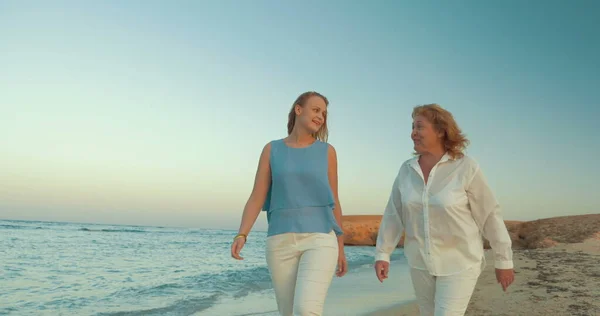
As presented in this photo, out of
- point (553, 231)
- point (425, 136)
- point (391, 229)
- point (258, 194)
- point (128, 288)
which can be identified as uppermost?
A: point (425, 136)

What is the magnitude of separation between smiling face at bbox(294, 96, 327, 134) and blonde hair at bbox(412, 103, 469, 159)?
2.28 feet

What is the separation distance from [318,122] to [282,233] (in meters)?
0.84

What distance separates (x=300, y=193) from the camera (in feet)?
11.6

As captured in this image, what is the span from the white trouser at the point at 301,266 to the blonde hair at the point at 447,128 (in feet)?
3.18

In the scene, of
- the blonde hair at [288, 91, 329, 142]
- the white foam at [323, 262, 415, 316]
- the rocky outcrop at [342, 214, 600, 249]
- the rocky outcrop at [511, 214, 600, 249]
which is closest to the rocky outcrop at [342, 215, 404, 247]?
the rocky outcrop at [342, 214, 600, 249]

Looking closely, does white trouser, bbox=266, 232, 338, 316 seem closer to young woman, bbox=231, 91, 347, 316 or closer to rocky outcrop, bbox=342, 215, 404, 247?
young woman, bbox=231, 91, 347, 316

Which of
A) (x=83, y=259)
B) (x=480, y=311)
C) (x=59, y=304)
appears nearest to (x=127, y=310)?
(x=59, y=304)

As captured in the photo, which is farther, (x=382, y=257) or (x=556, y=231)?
(x=556, y=231)

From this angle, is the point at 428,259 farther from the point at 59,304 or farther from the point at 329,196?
the point at 59,304

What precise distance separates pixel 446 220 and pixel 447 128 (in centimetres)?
60

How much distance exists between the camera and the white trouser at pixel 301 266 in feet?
10.5

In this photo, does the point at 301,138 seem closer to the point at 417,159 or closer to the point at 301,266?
the point at 417,159

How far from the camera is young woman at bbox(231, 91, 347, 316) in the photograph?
3.26m

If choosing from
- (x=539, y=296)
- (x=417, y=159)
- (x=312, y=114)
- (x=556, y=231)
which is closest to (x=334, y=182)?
(x=312, y=114)
